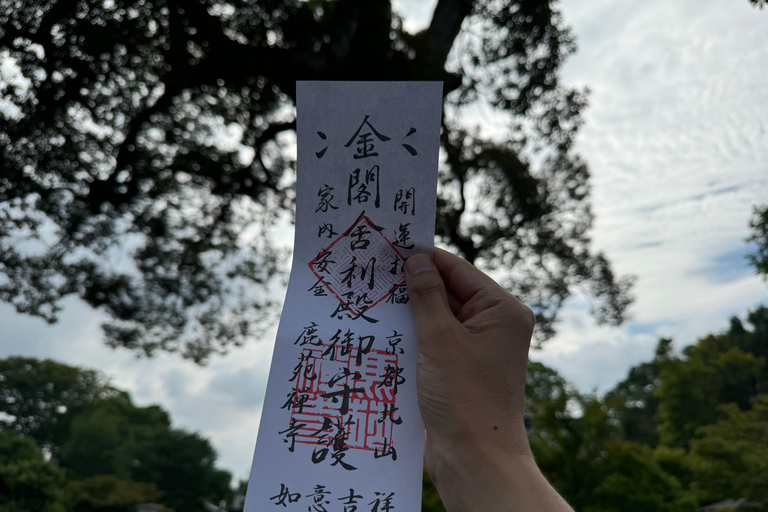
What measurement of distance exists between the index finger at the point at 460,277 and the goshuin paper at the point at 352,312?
0.07 meters

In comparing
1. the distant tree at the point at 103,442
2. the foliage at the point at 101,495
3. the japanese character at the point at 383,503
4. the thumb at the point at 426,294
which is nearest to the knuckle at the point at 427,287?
the thumb at the point at 426,294

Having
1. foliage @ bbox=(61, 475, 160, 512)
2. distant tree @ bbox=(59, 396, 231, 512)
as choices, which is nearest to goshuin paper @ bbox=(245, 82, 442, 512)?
foliage @ bbox=(61, 475, 160, 512)

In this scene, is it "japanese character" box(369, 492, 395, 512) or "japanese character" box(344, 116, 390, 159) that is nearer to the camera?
"japanese character" box(369, 492, 395, 512)

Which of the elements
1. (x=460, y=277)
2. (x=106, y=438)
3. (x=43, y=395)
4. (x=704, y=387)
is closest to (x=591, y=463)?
(x=460, y=277)

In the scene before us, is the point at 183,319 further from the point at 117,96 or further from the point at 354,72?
the point at 354,72

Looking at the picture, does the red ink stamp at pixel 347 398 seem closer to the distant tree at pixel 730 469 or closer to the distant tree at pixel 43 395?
the distant tree at pixel 730 469

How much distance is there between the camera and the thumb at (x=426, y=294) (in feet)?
4.41

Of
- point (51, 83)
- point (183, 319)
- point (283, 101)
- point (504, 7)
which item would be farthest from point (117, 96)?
point (504, 7)

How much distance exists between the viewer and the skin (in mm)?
1212

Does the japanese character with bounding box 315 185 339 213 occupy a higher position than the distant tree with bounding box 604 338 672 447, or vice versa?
the distant tree with bounding box 604 338 672 447

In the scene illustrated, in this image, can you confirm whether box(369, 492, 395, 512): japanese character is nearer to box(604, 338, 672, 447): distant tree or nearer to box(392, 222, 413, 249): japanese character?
box(392, 222, 413, 249): japanese character

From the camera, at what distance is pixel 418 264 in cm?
141

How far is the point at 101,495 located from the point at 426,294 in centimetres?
2032

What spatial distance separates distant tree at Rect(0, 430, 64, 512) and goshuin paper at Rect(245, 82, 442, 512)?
1662cm
